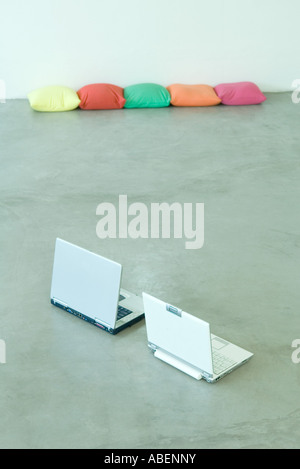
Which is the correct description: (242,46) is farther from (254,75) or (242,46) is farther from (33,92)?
(33,92)

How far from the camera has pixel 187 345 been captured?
450 centimetres

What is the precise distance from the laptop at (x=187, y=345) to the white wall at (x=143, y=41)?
18.6 ft

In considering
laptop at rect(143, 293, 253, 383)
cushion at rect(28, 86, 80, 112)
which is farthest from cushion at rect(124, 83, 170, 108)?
laptop at rect(143, 293, 253, 383)

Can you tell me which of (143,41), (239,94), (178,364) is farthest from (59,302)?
(143,41)

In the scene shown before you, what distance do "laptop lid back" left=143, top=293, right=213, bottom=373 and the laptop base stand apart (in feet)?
0.12

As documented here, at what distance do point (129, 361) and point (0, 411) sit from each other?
0.92 meters

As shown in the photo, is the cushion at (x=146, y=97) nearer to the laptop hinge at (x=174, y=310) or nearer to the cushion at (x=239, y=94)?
the cushion at (x=239, y=94)

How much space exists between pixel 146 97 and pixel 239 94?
125cm

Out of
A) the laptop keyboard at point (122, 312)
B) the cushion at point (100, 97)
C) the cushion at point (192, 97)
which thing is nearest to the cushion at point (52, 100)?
the cushion at point (100, 97)

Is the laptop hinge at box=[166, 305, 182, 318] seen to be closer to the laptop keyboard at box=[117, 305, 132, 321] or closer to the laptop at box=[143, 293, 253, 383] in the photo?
the laptop at box=[143, 293, 253, 383]

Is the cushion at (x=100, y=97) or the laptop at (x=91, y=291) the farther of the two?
the cushion at (x=100, y=97)

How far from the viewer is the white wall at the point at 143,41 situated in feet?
30.4

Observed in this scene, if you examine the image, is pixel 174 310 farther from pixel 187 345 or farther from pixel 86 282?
pixel 86 282

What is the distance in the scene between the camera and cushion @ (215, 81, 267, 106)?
945 centimetres
